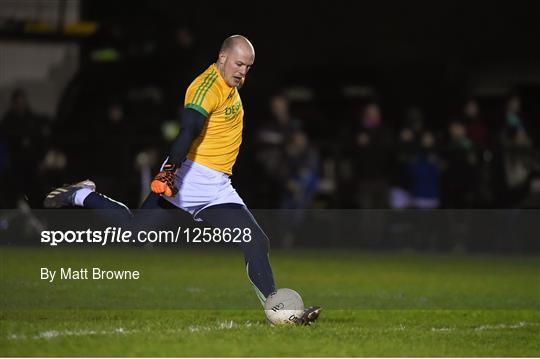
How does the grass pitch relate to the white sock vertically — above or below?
below

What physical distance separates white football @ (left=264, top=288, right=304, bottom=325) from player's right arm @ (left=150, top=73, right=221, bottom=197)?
1139 mm

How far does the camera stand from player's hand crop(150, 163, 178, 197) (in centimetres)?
→ 905

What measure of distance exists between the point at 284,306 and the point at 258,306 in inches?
74.1

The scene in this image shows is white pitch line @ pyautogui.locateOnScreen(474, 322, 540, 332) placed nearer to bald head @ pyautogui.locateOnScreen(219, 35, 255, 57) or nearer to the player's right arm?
the player's right arm

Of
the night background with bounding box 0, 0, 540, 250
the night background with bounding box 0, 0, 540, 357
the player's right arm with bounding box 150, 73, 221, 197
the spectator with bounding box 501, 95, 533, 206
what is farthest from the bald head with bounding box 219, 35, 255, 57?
the spectator with bounding box 501, 95, 533, 206

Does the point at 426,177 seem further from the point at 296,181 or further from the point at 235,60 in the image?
the point at 235,60

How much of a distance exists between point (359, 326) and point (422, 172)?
8848mm

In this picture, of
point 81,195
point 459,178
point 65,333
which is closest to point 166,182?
point 65,333

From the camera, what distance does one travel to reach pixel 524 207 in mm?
18516

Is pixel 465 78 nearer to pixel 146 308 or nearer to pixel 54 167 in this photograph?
pixel 54 167

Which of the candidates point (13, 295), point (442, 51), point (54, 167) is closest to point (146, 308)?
point (13, 295)

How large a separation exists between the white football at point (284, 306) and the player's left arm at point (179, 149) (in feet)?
3.75

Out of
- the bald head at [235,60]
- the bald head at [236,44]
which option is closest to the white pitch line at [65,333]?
the bald head at [235,60]

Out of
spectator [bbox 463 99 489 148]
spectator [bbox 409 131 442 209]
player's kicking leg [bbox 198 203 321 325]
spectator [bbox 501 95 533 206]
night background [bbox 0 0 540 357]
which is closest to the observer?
player's kicking leg [bbox 198 203 321 325]
